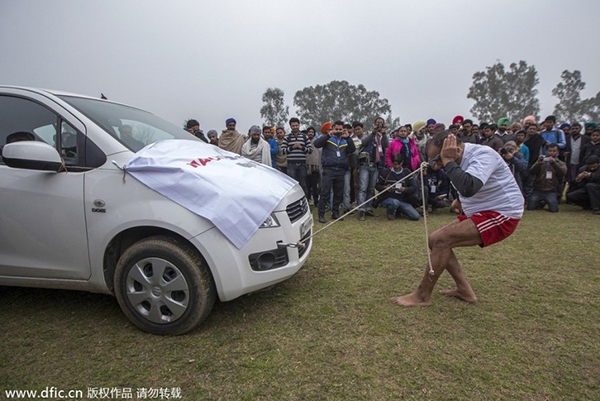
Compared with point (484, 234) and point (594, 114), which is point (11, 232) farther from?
point (594, 114)

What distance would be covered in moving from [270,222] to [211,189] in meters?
0.50

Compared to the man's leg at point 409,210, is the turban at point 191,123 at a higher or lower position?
higher

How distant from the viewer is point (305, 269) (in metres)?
3.78

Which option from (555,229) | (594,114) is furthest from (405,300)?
(594,114)

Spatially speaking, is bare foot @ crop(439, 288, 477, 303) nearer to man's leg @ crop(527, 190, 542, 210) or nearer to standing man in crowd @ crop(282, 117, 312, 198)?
standing man in crowd @ crop(282, 117, 312, 198)

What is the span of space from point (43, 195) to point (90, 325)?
1065mm

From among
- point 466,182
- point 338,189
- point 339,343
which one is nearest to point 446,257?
point 466,182

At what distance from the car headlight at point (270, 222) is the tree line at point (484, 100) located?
50.4 m

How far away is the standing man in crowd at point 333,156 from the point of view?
653 centimetres

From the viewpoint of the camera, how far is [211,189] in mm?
2326

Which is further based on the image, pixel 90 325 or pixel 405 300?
pixel 405 300

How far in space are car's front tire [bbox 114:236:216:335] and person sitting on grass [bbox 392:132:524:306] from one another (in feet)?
5.77

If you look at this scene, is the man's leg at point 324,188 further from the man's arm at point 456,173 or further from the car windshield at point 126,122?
the man's arm at point 456,173

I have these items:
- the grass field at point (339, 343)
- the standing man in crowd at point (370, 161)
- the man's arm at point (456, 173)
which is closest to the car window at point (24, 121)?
the grass field at point (339, 343)
